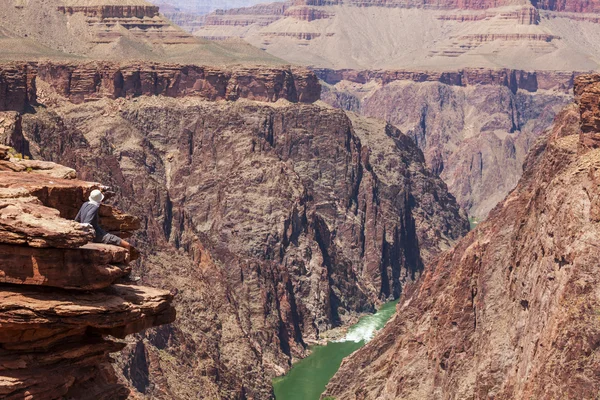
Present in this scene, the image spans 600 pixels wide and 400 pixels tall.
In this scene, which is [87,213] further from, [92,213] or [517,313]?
[517,313]

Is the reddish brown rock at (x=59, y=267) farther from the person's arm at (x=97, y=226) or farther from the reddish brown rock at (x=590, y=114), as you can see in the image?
the reddish brown rock at (x=590, y=114)

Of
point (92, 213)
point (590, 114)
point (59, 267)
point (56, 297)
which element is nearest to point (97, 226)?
point (92, 213)

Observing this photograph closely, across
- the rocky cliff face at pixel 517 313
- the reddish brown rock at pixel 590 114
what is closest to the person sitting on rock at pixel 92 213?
the rocky cliff face at pixel 517 313

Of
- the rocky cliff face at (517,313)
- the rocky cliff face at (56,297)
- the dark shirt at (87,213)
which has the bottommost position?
the rocky cliff face at (517,313)

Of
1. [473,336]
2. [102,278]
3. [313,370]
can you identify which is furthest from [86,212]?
[313,370]

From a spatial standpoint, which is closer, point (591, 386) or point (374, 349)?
point (591, 386)

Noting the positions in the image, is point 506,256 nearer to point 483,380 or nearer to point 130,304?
point 483,380

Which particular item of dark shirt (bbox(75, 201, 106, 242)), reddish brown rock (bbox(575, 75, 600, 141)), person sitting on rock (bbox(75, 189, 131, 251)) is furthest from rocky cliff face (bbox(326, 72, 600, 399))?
dark shirt (bbox(75, 201, 106, 242))
